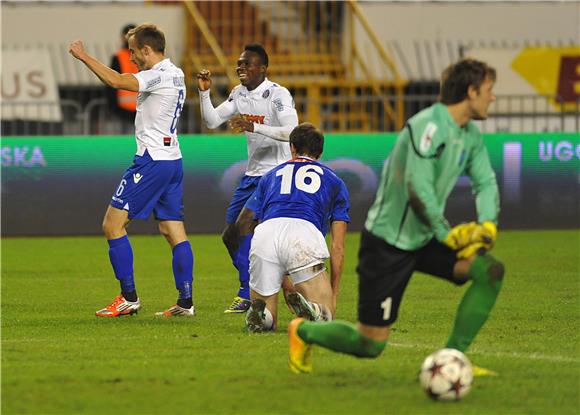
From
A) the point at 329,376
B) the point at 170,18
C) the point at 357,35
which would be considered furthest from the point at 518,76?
the point at 329,376

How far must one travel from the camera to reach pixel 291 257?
9727 mm

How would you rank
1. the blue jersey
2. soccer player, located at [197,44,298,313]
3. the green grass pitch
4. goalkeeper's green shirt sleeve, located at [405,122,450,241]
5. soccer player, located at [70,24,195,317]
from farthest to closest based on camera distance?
soccer player, located at [197,44,298,313] < soccer player, located at [70,24,195,317] < the blue jersey < goalkeeper's green shirt sleeve, located at [405,122,450,241] < the green grass pitch

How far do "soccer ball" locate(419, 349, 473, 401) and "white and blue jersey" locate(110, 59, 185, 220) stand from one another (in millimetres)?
4411

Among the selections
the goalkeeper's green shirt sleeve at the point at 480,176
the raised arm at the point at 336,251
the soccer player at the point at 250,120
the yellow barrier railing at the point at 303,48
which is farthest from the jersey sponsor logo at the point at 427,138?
the yellow barrier railing at the point at 303,48

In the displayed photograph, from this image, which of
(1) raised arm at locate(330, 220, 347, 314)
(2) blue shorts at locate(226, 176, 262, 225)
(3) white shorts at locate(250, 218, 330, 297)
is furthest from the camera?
(2) blue shorts at locate(226, 176, 262, 225)

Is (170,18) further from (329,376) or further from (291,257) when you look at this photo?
(329,376)

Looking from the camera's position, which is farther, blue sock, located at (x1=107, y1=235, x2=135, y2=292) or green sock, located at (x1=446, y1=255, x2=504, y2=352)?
blue sock, located at (x1=107, y1=235, x2=135, y2=292)

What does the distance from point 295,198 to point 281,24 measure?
16.9 metres

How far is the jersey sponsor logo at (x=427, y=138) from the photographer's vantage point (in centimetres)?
724

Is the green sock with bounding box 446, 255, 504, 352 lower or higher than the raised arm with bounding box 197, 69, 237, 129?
lower

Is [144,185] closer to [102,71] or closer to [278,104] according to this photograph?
[102,71]

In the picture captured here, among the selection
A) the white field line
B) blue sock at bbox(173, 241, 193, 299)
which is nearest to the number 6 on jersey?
the white field line

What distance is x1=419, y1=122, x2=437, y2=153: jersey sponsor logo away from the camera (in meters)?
7.24

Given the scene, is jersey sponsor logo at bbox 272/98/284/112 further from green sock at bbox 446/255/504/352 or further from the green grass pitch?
green sock at bbox 446/255/504/352
